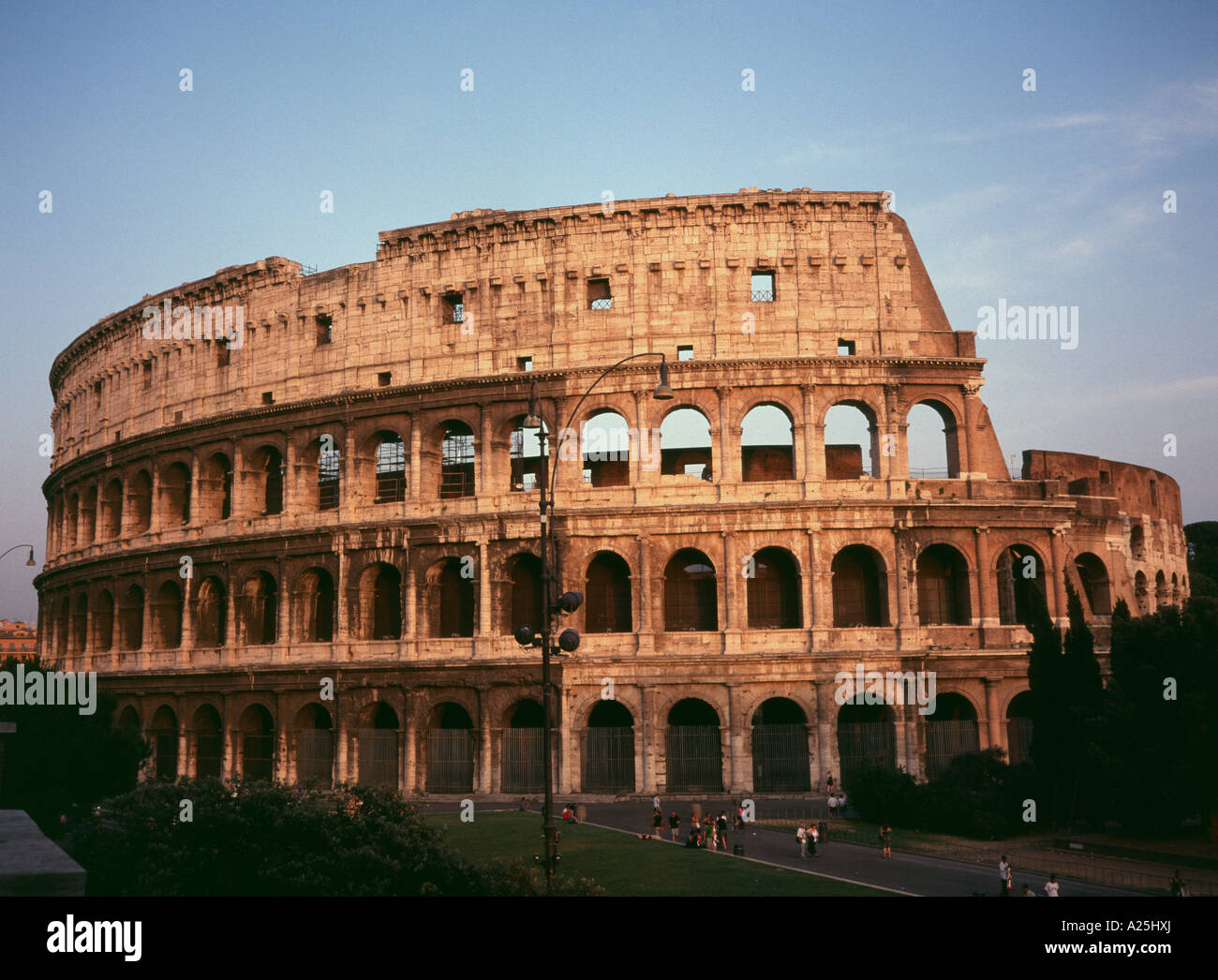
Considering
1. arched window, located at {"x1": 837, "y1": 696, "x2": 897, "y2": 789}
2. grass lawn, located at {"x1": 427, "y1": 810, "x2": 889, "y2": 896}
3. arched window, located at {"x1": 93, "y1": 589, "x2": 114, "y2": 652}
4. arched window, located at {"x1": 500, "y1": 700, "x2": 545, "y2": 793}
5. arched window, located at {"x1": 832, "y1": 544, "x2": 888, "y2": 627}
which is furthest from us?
arched window, located at {"x1": 93, "y1": 589, "x2": 114, "y2": 652}

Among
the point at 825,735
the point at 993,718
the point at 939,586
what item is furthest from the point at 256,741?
the point at 993,718

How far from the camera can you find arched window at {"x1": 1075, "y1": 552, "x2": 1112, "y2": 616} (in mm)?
Result: 39281

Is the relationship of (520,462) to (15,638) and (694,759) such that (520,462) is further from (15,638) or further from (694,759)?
(15,638)

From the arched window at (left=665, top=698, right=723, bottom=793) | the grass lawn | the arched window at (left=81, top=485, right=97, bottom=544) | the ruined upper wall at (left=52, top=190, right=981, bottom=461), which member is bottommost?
the grass lawn

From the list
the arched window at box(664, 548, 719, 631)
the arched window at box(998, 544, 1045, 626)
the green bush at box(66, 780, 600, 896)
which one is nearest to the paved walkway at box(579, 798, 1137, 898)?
the green bush at box(66, 780, 600, 896)

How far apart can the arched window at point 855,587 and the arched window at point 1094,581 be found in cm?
944

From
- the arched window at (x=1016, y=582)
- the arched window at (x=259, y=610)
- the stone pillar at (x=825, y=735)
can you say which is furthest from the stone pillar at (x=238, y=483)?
the arched window at (x=1016, y=582)

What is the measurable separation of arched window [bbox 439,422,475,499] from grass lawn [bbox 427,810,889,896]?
14.3m

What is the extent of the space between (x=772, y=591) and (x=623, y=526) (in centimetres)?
523

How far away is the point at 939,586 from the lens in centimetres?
3503

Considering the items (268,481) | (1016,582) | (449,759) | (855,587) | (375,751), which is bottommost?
(449,759)

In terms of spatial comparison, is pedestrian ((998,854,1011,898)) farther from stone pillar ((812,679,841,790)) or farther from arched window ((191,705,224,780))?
arched window ((191,705,224,780))

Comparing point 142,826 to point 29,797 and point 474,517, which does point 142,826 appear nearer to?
point 29,797

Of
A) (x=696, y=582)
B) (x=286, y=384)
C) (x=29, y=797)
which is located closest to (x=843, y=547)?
(x=696, y=582)
